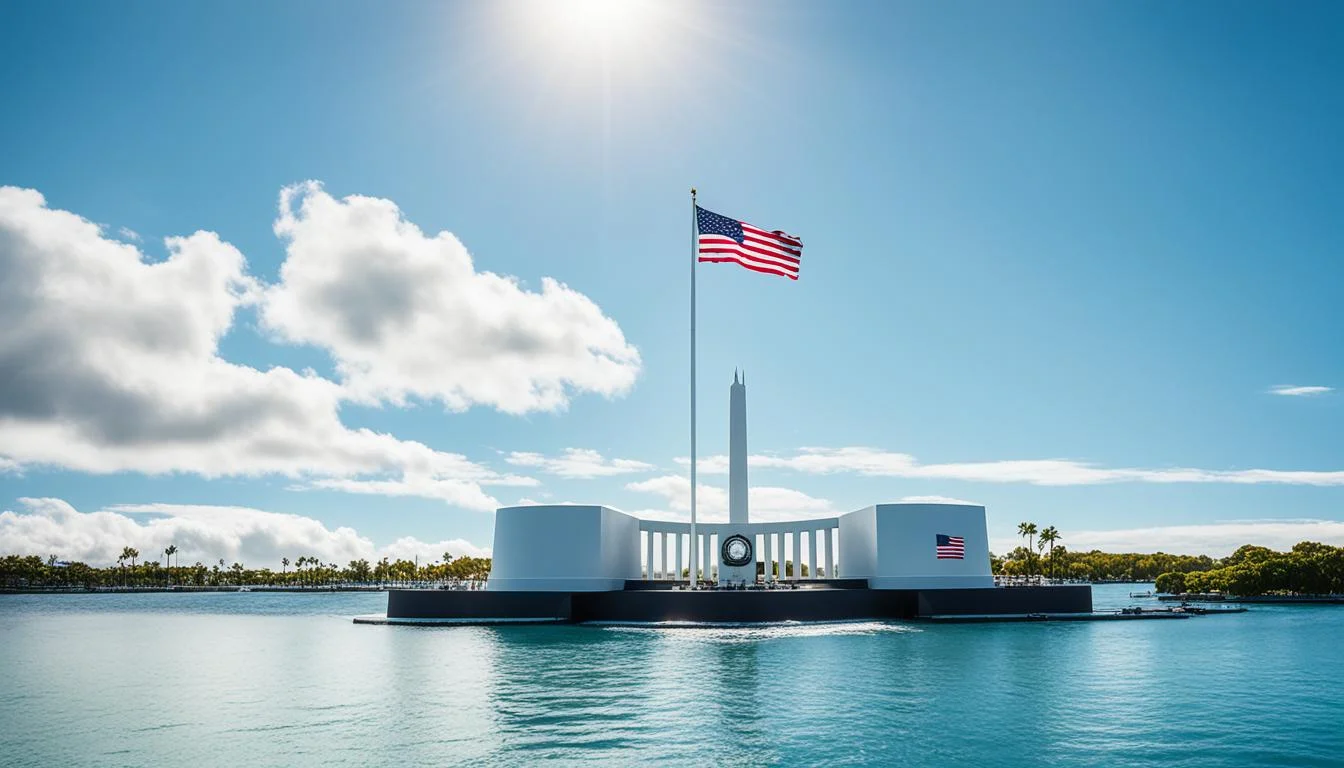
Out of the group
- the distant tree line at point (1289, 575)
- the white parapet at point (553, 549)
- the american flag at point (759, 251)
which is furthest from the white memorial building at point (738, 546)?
the distant tree line at point (1289, 575)

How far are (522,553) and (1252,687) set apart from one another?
3992 cm

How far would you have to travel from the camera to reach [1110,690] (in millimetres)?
28094

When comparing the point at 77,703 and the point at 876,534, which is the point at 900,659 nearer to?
the point at 876,534

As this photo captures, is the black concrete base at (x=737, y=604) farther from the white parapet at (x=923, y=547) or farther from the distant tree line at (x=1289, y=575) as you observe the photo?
the distant tree line at (x=1289, y=575)

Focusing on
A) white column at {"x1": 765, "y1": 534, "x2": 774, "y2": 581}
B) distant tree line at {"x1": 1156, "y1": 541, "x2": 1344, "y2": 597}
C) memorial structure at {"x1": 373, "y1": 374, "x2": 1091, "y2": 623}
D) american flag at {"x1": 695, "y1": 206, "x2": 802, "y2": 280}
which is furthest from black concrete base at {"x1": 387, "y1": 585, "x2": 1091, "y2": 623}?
distant tree line at {"x1": 1156, "y1": 541, "x2": 1344, "y2": 597}

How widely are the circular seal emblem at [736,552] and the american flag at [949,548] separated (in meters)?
12.6

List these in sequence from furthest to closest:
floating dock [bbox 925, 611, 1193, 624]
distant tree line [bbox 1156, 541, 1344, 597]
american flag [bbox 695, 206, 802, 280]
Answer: distant tree line [bbox 1156, 541, 1344, 597] < floating dock [bbox 925, 611, 1193, 624] < american flag [bbox 695, 206, 802, 280]

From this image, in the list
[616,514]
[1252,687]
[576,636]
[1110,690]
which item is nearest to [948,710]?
[1110,690]

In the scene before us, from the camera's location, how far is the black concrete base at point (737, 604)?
51.5 meters

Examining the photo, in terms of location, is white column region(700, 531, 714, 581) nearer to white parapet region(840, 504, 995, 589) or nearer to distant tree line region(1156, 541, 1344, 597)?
white parapet region(840, 504, 995, 589)

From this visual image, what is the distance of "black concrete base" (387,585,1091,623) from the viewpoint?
2026 inches

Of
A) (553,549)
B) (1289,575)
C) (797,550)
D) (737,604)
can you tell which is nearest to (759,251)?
(737,604)

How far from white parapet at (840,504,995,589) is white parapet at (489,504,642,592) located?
18.2 meters

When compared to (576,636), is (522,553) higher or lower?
higher
